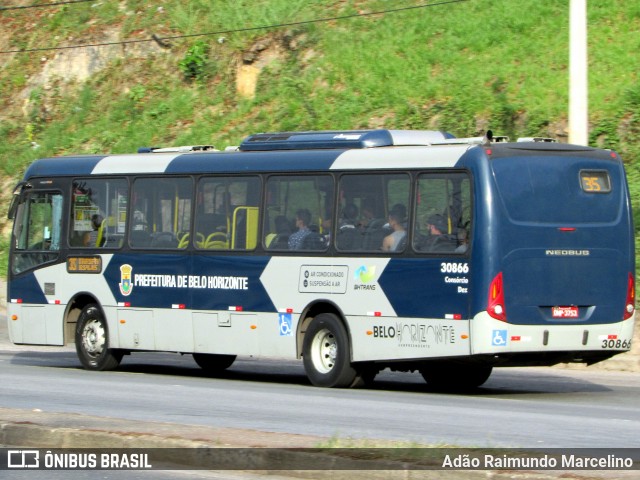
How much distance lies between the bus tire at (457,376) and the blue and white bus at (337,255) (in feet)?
0.10

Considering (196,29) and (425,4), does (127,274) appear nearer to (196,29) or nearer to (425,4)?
(425,4)

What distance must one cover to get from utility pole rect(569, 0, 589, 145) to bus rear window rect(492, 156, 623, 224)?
4.49 meters

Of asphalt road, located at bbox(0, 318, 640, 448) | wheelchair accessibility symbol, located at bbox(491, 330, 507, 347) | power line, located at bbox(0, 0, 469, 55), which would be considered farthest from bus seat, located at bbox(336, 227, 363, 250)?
power line, located at bbox(0, 0, 469, 55)

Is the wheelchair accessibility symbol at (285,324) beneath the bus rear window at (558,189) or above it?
beneath

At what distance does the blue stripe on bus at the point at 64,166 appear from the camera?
1964 cm

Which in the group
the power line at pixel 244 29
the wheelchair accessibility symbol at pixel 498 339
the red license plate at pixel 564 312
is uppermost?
the power line at pixel 244 29

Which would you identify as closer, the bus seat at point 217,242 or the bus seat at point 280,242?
the bus seat at point 280,242

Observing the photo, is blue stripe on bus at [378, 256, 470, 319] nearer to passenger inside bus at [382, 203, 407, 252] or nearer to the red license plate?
passenger inside bus at [382, 203, 407, 252]

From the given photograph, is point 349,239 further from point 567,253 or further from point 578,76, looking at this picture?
point 578,76

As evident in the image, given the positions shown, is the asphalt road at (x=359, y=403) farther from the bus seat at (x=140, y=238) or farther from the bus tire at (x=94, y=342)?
the bus seat at (x=140, y=238)

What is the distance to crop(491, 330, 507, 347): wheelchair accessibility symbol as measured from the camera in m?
14.4

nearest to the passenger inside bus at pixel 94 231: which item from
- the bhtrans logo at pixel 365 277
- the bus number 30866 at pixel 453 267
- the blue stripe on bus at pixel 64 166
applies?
the blue stripe on bus at pixel 64 166

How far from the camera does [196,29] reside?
38.7 metres

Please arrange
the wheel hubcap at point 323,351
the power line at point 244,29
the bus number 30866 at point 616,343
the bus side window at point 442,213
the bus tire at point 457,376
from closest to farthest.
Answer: the bus side window at point 442,213 < the bus number 30866 at point 616,343 < the wheel hubcap at point 323,351 < the bus tire at point 457,376 < the power line at point 244,29
